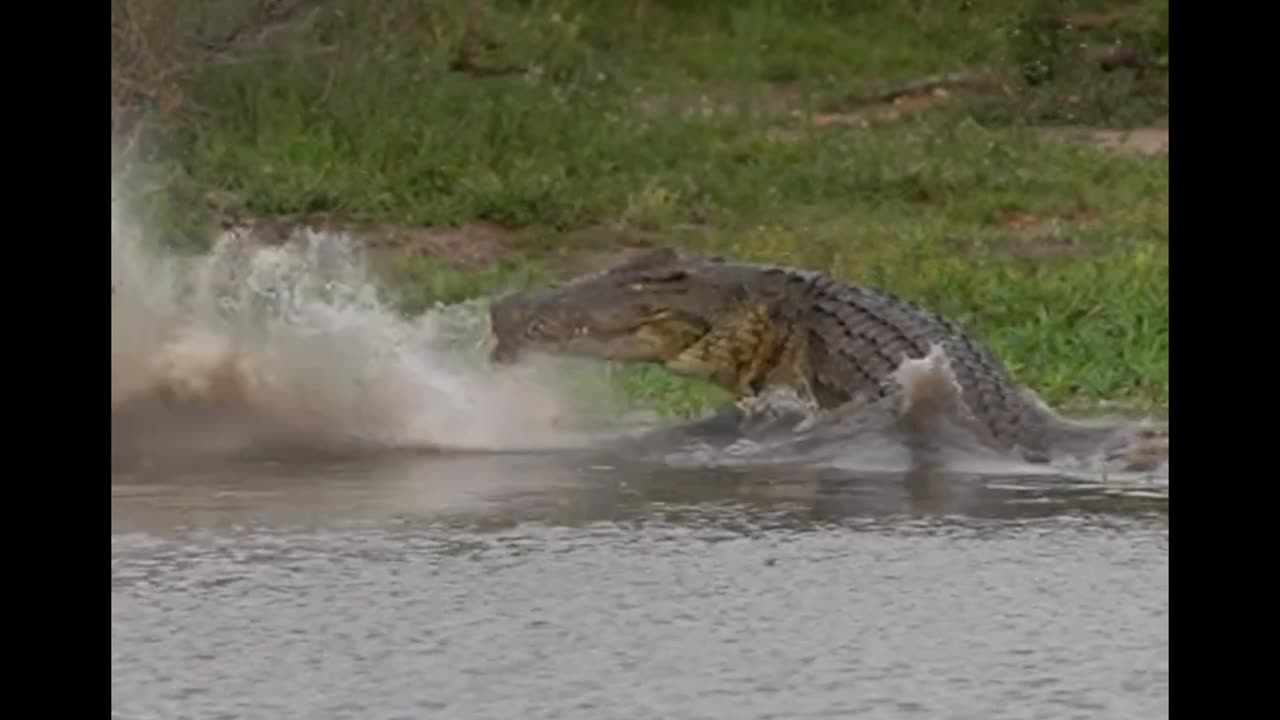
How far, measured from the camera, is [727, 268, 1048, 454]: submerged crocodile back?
7.66m

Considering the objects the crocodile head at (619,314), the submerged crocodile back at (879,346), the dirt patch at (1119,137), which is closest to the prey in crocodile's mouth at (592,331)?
the crocodile head at (619,314)

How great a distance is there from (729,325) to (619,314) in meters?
0.29

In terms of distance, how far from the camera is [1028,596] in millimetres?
5438

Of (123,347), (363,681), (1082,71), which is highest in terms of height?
(1082,71)

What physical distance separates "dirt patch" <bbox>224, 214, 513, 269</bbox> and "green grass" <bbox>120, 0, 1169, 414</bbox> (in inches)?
3.7

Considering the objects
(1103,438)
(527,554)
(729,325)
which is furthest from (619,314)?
(527,554)

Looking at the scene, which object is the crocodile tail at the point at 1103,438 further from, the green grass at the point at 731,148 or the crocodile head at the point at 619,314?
the green grass at the point at 731,148

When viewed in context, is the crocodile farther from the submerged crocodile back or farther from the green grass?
the green grass

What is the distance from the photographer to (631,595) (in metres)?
5.43

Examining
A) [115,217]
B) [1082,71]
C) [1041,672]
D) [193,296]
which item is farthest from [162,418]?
[1082,71]
